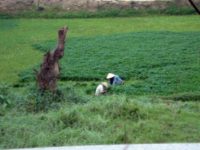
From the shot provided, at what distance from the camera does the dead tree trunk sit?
673cm

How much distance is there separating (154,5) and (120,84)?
894cm

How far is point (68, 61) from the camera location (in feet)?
34.8

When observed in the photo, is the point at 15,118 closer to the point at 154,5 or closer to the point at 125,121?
the point at 125,121

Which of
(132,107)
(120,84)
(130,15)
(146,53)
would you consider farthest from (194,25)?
(132,107)

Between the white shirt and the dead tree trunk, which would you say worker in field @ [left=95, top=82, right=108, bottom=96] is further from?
the dead tree trunk

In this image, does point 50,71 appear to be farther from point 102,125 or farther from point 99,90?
point 102,125

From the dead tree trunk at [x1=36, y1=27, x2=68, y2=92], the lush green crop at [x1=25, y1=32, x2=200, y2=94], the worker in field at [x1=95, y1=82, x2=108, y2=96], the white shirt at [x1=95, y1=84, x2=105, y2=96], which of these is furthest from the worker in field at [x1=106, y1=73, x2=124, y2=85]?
the dead tree trunk at [x1=36, y1=27, x2=68, y2=92]

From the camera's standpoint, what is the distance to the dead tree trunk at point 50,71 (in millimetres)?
6734

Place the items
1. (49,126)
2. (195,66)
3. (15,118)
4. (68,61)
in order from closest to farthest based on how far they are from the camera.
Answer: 1. (49,126)
2. (15,118)
3. (195,66)
4. (68,61)

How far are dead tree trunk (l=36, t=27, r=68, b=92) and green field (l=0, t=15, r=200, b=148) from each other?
0.46ft

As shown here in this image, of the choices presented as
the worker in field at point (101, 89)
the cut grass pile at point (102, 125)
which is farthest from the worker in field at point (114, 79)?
the cut grass pile at point (102, 125)

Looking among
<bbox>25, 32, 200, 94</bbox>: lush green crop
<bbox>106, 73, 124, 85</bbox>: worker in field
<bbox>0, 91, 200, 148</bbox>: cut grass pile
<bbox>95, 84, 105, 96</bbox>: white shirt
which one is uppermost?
<bbox>0, 91, 200, 148</bbox>: cut grass pile

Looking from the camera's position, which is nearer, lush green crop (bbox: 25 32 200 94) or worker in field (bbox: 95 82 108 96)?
worker in field (bbox: 95 82 108 96)

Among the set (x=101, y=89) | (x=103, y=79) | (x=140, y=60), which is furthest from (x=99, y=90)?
(x=140, y=60)
